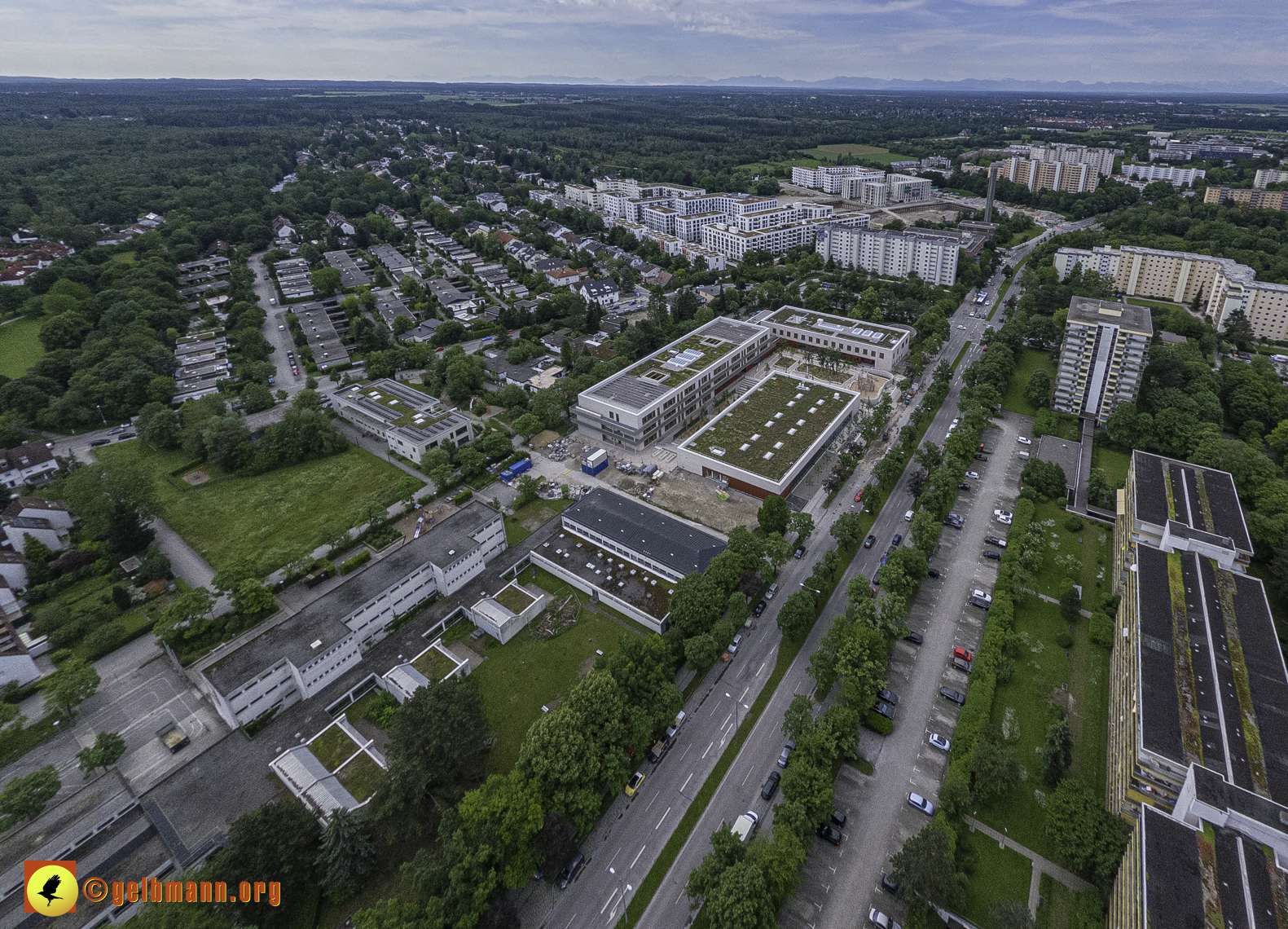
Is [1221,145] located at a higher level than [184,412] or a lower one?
higher

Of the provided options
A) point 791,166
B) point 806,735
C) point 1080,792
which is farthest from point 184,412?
point 791,166

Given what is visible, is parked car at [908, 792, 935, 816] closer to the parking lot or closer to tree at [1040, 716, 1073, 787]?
the parking lot

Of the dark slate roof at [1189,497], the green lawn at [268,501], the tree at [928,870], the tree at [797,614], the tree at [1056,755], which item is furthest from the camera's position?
the green lawn at [268,501]

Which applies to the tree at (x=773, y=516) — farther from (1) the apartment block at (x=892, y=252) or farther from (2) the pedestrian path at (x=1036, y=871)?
(1) the apartment block at (x=892, y=252)

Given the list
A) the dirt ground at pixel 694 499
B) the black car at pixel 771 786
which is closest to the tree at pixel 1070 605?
the dirt ground at pixel 694 499

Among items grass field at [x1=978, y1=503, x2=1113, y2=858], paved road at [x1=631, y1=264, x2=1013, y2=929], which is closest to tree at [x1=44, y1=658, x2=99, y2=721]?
paved road at [x1=631, y1=264, x2=1013, y2=929]

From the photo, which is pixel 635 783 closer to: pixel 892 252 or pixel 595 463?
pixel 595 463

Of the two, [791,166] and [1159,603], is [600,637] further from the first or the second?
[791,166]
